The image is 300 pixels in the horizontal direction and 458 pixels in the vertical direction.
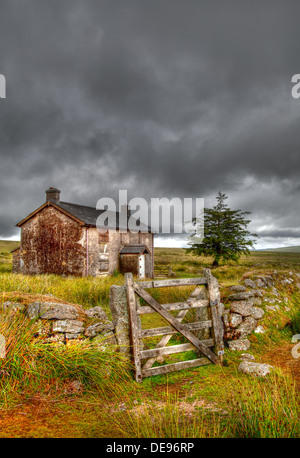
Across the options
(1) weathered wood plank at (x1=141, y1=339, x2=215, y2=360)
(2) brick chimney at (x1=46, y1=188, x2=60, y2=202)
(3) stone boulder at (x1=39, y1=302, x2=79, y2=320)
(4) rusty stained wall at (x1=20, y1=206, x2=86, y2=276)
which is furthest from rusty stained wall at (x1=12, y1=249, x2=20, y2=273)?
(1) weathered wood plank at (x1=141, y1=339, x2=215, y2=360)

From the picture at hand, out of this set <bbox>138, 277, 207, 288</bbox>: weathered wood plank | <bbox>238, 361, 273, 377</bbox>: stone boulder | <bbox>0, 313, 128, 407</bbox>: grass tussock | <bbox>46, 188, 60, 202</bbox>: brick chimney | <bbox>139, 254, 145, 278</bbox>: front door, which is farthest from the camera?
<bbox>139, 254, 145, 278</bbox>: front door

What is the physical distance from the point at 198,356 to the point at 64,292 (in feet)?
17.9

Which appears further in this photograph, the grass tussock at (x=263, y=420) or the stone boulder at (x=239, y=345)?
the stone boulder at (x=239, y=345)

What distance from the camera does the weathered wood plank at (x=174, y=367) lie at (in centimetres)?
586

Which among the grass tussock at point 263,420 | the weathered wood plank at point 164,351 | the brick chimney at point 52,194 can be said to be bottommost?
the weathered wood plank at point 164,351

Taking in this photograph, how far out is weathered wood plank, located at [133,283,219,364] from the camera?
19.9ft

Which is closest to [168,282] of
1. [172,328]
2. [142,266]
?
[172,328]

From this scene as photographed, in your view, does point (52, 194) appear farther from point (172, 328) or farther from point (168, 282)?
point (172, 328)

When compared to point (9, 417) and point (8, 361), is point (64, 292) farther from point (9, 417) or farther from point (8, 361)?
point (9, 417)

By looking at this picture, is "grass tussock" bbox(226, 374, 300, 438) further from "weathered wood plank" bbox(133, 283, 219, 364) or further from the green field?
"weathered wood plank" bbox(133, 283, 219, 364)
